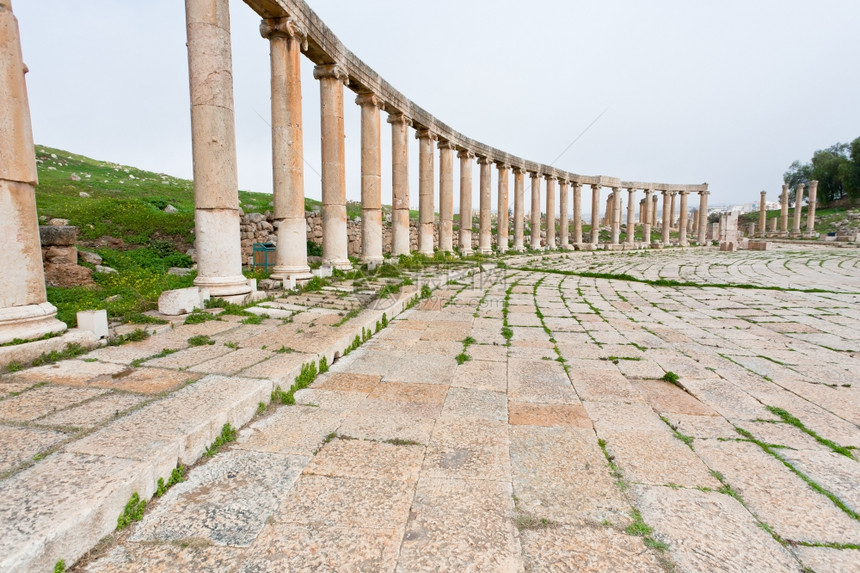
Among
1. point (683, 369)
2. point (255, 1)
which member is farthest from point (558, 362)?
point (255, 1)

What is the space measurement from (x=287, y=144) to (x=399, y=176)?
5.63 m

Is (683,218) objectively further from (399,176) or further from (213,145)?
(213,145)

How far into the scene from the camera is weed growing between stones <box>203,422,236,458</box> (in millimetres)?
2680

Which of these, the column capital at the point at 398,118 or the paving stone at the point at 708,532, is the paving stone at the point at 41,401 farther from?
the column capital at the point at 398,118

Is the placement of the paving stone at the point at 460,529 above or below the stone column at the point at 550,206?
below

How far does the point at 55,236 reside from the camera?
7.33m

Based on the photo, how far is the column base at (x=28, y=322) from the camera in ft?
12.7

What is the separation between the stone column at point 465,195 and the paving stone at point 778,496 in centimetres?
1607

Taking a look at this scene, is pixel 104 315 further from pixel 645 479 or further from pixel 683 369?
pixel 683 369

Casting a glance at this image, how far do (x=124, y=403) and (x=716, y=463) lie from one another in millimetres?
3896

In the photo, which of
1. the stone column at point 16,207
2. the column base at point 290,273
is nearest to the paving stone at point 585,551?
the stone column at point 16,207

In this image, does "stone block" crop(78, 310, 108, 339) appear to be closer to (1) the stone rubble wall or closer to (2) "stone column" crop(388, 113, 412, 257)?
(1) the stone rubble wall

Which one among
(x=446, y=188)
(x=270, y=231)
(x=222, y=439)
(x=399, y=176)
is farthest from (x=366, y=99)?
(x=222, y=439)

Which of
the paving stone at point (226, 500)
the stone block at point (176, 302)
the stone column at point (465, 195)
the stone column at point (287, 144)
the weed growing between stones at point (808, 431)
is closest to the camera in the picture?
the paving stone at point (226, 500)
